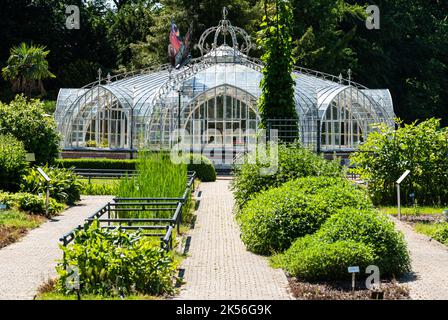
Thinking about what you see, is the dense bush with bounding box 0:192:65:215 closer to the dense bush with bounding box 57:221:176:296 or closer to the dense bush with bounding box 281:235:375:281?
the dense bush with bounding box 57:221:176:296

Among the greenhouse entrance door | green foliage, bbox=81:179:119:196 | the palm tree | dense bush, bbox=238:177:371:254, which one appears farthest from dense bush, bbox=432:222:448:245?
the palm tree

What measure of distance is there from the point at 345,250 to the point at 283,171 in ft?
17.9

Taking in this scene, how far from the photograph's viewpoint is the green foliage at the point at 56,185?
57.1ft

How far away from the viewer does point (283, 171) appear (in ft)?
47.1

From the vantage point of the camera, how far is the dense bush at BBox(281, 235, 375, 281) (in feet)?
29.1

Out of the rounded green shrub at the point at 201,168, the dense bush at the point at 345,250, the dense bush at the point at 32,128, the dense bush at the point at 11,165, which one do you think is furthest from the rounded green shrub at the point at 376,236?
the rounded green shrub at the point at 201,168

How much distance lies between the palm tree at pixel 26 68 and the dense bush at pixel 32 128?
61.8 feet

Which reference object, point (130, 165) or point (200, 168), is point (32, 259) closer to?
point (200, 168)

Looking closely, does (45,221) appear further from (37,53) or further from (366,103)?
(37,53)

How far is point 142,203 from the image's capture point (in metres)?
12.8

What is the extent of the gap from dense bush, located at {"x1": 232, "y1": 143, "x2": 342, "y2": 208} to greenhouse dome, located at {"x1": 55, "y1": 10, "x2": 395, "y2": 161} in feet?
49.1

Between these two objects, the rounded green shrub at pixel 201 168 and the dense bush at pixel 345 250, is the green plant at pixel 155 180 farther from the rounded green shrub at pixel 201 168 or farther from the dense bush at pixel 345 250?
the rounded green shrub at pixel 201 168

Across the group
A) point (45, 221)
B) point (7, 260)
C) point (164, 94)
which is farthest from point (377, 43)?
point (7, 260)

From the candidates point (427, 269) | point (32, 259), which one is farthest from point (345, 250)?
point (32, 259)
